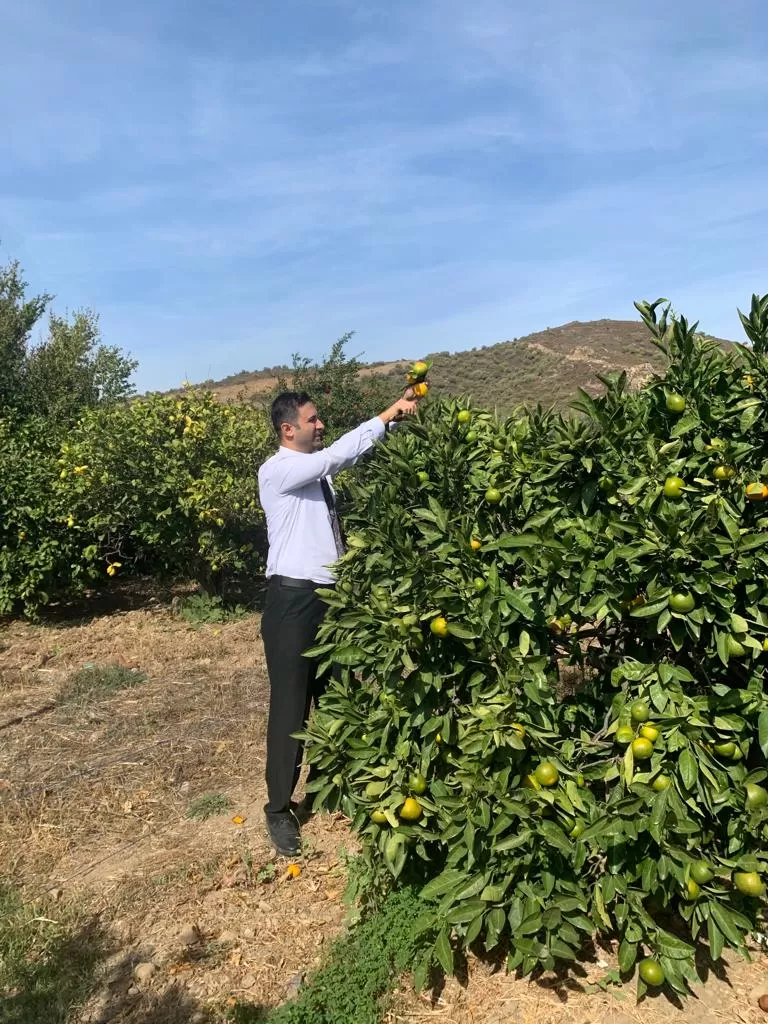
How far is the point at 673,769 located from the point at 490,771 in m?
0.52

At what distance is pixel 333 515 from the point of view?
3.65 meters

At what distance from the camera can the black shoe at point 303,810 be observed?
392cm

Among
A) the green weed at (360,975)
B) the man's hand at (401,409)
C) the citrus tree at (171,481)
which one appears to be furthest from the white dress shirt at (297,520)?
the citrus tree at (171,481)

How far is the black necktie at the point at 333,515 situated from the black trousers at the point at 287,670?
255 millimetres

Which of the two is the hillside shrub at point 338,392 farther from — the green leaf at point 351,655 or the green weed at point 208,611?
the green leaf at point 351,655

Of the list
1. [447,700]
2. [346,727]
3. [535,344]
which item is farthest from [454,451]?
[535,344]

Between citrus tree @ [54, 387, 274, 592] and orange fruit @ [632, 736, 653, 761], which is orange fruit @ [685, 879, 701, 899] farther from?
citrus tree @ [54, 387, 274, 592]

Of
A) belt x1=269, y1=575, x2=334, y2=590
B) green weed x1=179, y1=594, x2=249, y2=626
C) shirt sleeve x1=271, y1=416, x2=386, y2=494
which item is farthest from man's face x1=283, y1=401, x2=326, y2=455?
green weed x1=179, y1=594, x2=249, y2=626

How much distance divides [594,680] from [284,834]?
5.59ft

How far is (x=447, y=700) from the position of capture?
2656 millimetres

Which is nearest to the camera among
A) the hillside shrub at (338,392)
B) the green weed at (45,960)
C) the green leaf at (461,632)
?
the green leaf at (461,632)

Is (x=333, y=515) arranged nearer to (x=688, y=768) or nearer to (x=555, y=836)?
(x=555, y=836)

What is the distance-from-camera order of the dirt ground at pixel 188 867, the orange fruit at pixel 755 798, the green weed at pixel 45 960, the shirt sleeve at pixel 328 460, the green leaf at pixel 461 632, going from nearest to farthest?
the orange fruit at pixel 755 798 < the green leaf at pixel 461 632 < the dirt ground at pixel 188 867 < the green weed at pixel 45 960 < the shirt sleeve at pixel 328 460

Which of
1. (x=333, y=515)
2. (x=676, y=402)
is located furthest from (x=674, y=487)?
(x=333, y=515)
